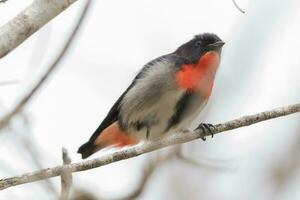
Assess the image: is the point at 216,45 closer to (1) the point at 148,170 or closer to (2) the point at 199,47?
(2) the point at 199,47

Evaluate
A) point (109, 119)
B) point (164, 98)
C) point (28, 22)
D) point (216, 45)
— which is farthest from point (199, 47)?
point (28, 22)

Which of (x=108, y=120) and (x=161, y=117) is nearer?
(x=161, y=117)

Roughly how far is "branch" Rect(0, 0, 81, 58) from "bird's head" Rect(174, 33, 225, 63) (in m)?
2.70

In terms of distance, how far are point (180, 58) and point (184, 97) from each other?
0.63m

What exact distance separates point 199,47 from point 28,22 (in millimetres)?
3093

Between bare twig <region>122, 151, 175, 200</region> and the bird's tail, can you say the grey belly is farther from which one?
bare twig <region>122, 151, 175, 200</region>

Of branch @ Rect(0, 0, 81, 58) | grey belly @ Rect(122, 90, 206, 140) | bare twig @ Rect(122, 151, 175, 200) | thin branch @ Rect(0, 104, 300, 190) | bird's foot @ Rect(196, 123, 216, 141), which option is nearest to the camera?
bare twig @ Rect(122, 151, 175, 200)

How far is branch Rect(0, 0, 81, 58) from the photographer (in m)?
2.93

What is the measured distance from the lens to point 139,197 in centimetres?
251

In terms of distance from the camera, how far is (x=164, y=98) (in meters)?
5.41

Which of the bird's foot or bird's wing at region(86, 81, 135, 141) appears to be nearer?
the bird's foot

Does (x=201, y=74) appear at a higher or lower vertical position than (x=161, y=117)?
higher

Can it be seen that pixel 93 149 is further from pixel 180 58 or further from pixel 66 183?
pixel 66 183

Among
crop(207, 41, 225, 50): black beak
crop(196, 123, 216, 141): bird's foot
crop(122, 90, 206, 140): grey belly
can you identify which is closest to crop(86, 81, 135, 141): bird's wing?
crop(122, 90, 206, 140): grey belly
